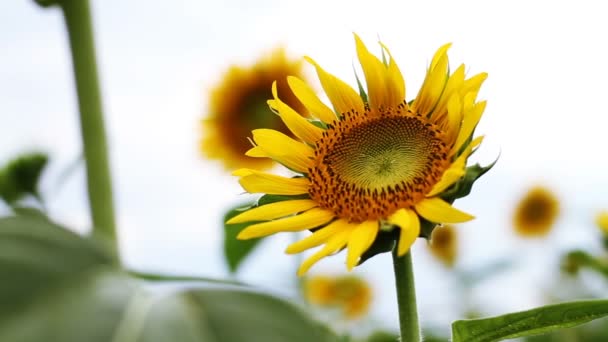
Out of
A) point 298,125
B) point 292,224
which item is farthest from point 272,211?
point 298,125

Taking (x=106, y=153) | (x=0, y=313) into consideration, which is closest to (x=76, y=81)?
(x=106, y=153)

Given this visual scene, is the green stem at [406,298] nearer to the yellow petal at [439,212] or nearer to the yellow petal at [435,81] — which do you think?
the yellow petal at [439,212]

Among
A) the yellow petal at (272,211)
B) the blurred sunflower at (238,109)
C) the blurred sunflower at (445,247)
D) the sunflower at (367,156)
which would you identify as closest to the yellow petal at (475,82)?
the sunflower at (367,156)

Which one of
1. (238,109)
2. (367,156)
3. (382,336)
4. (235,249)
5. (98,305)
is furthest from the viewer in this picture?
(238,109)

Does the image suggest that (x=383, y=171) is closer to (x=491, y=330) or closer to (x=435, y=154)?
(x=435, y=154)

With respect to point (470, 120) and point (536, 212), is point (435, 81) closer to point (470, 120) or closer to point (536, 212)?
point (470, 120)

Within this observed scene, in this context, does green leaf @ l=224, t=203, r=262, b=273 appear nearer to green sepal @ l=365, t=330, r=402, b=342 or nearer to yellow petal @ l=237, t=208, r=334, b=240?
green sepal @ l=365, t=330, r=402, b=342
